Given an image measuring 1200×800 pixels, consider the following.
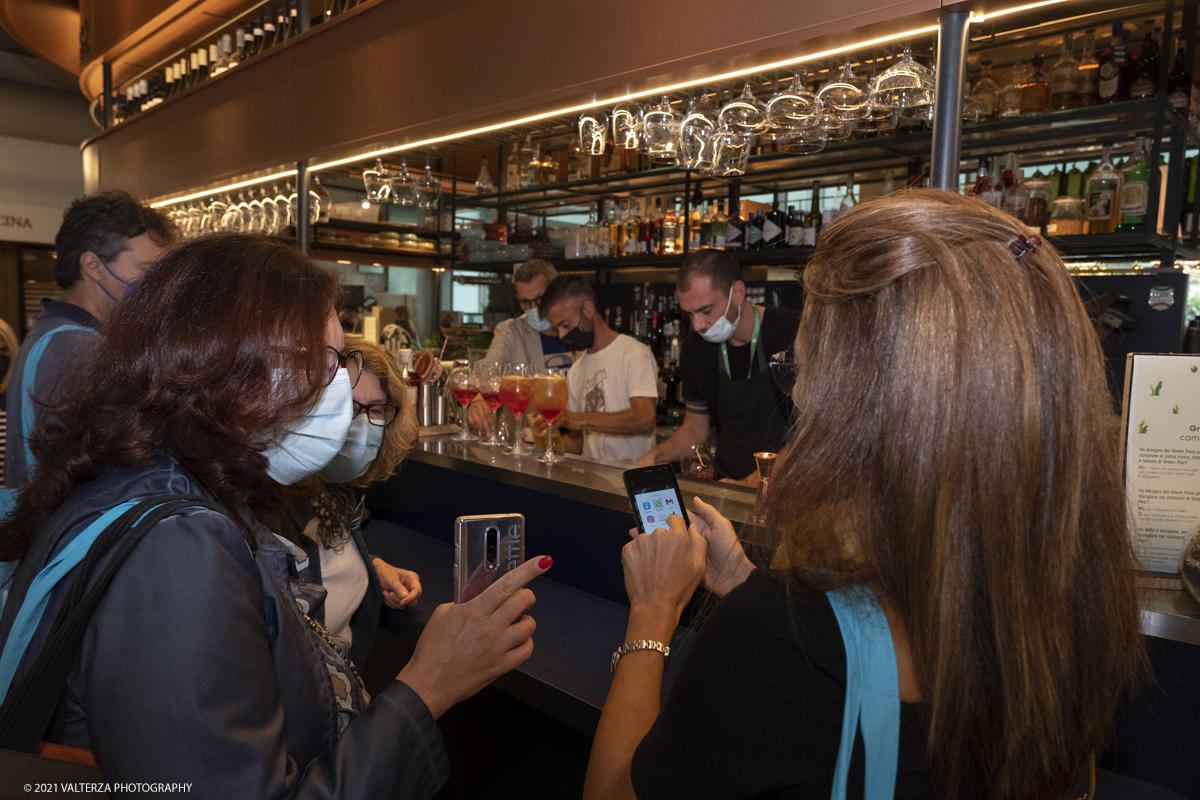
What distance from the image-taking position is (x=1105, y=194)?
9.45 ft

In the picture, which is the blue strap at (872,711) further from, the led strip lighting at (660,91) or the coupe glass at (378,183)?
the coupe glass at (378,183)

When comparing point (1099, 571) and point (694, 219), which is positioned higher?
point (694, 219)

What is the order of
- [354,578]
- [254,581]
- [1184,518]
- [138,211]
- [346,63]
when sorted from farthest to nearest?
[346,63] → [138,211] → [354,578] → [1184,518] → [254,581]

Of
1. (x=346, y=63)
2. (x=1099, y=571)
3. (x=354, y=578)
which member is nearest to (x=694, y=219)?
(x=346, y=63)

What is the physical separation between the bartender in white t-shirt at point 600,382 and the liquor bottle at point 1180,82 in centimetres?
214

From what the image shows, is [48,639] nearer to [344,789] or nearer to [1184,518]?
[344,789]

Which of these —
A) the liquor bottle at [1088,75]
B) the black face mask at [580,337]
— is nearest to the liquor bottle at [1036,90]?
the liquor bottle at [1088,75]

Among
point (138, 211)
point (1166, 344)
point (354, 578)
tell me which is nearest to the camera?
point (354, 578)

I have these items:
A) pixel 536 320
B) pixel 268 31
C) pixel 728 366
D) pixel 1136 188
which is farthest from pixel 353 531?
pixel 268 31

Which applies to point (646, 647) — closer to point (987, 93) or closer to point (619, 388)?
point (619, 388)

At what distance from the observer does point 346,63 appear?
9.93ft

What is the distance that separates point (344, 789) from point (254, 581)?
0.24 m

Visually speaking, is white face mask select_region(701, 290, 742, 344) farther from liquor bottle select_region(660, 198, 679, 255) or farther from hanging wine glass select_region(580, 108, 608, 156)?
liquor bottle select_region(660, 198, 679, 255)

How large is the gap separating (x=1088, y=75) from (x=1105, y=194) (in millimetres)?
444
